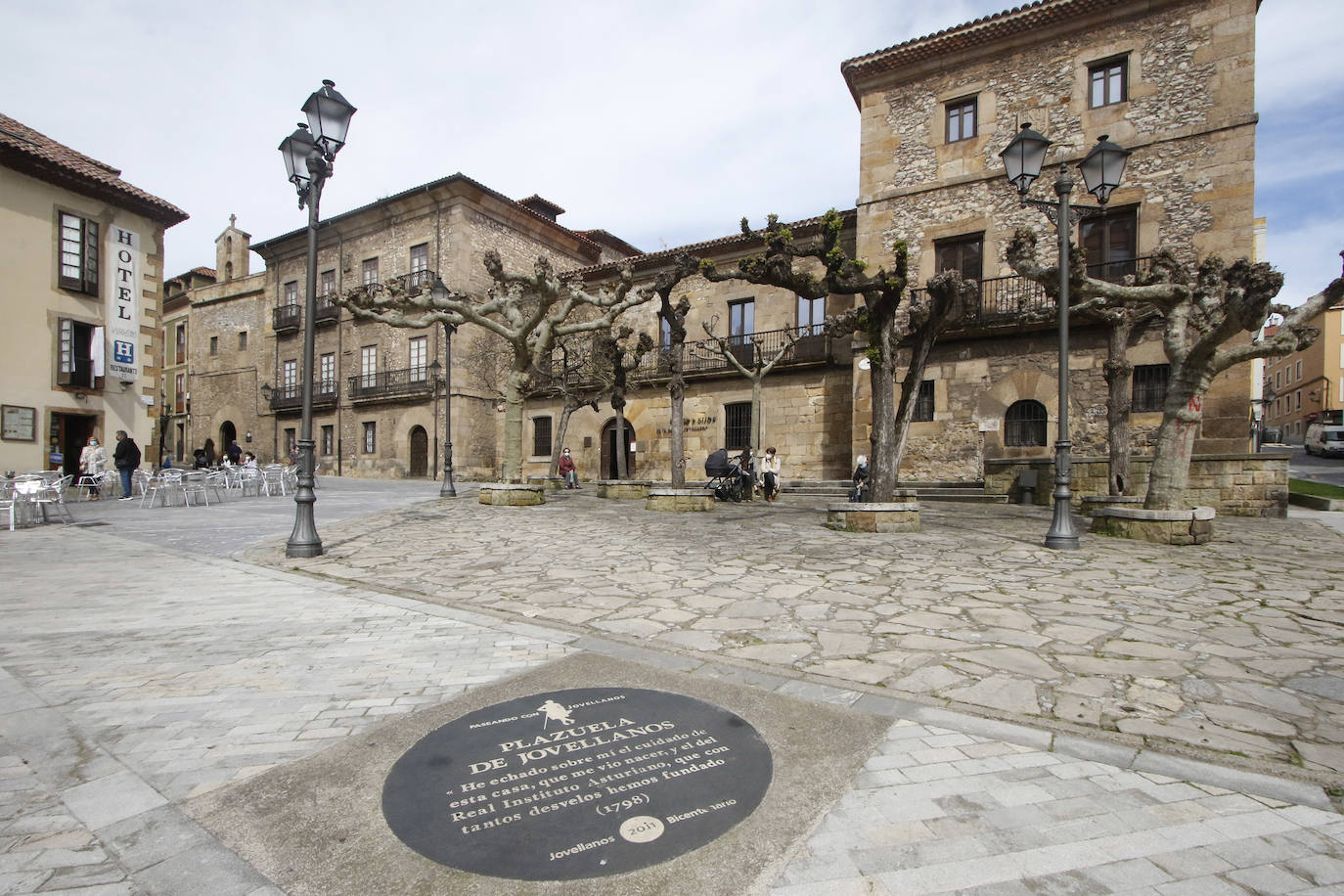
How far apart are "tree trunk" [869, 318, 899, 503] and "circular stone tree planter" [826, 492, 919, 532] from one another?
0.63 m

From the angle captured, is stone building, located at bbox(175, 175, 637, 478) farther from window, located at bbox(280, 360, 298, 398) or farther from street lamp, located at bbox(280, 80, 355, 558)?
street lamp, located at bbox(280, 80, 355, 558)

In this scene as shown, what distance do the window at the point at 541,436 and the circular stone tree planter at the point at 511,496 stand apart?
12985 millimetres

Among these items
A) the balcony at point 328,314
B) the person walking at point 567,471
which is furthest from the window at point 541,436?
the balcony at point 328,314

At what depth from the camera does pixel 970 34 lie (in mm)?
16422

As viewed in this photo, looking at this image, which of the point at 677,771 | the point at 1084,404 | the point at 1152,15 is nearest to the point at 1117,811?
the point at 677,771

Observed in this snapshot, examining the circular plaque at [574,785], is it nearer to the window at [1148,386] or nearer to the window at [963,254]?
the window at [1148,386]

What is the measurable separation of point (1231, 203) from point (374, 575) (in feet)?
60.3

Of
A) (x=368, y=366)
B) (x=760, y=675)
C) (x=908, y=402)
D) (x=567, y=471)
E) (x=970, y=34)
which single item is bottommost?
(x=760, y=675)

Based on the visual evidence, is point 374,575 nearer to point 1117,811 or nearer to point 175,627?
point 175,627

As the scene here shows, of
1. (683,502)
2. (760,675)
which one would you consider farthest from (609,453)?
(760,675)

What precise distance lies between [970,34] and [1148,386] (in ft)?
32.2

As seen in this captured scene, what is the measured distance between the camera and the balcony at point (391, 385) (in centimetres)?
2617

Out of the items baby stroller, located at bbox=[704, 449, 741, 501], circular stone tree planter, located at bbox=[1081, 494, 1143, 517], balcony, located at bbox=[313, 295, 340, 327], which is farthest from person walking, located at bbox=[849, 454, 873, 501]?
balcony, located at bbox=[313, 295, 340, 327]

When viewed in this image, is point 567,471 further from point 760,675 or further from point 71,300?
point 760,675
